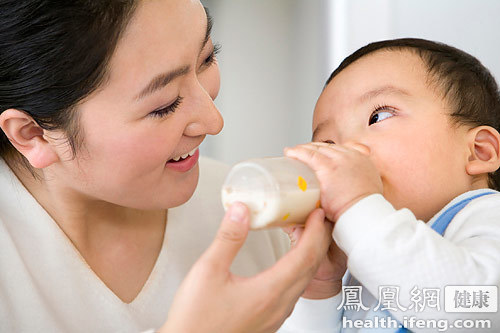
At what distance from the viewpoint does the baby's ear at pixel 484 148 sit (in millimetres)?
1236

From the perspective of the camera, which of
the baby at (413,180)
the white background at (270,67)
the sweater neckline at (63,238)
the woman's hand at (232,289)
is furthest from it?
the white background at (270,67)

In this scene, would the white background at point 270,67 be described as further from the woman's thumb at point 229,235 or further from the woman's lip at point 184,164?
the woman's thumb at point 229,235

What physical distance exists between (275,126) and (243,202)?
1726mm

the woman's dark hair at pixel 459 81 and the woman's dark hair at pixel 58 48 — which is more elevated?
the woman's dark hair at pixel 58 48

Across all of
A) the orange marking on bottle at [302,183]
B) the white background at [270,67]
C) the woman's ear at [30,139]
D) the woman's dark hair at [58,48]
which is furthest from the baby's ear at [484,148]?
the white background at [270,67]

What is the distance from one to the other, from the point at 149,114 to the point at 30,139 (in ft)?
0.89

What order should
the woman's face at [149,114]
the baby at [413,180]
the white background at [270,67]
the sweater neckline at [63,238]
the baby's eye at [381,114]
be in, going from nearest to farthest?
the baby at [413,180], the woman's face at [149,114], the baby's eye at [381,114], the sweater neckline at [63,238], the white background at [270,67]

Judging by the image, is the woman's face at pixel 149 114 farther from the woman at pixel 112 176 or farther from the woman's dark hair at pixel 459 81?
the woman's dark hair at pixel 459 81

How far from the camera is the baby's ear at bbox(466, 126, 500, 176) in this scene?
124cm

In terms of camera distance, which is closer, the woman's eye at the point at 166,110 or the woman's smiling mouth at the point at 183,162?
the woman's eye at the point at 166,110

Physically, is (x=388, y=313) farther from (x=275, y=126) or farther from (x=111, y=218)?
(x=275, y=126)

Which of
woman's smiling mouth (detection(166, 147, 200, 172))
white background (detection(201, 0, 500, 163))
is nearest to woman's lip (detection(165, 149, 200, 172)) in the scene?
woman's smiling mouth (detection(166, 147, 200, 172))

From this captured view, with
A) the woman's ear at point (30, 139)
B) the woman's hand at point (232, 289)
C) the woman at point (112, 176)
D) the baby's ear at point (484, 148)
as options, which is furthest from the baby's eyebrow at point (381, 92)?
the woman's ear at point (30, 139)

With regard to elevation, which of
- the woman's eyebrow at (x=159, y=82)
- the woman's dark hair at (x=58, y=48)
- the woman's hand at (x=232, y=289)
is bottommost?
the woman's hand at (x=232, y=289)
